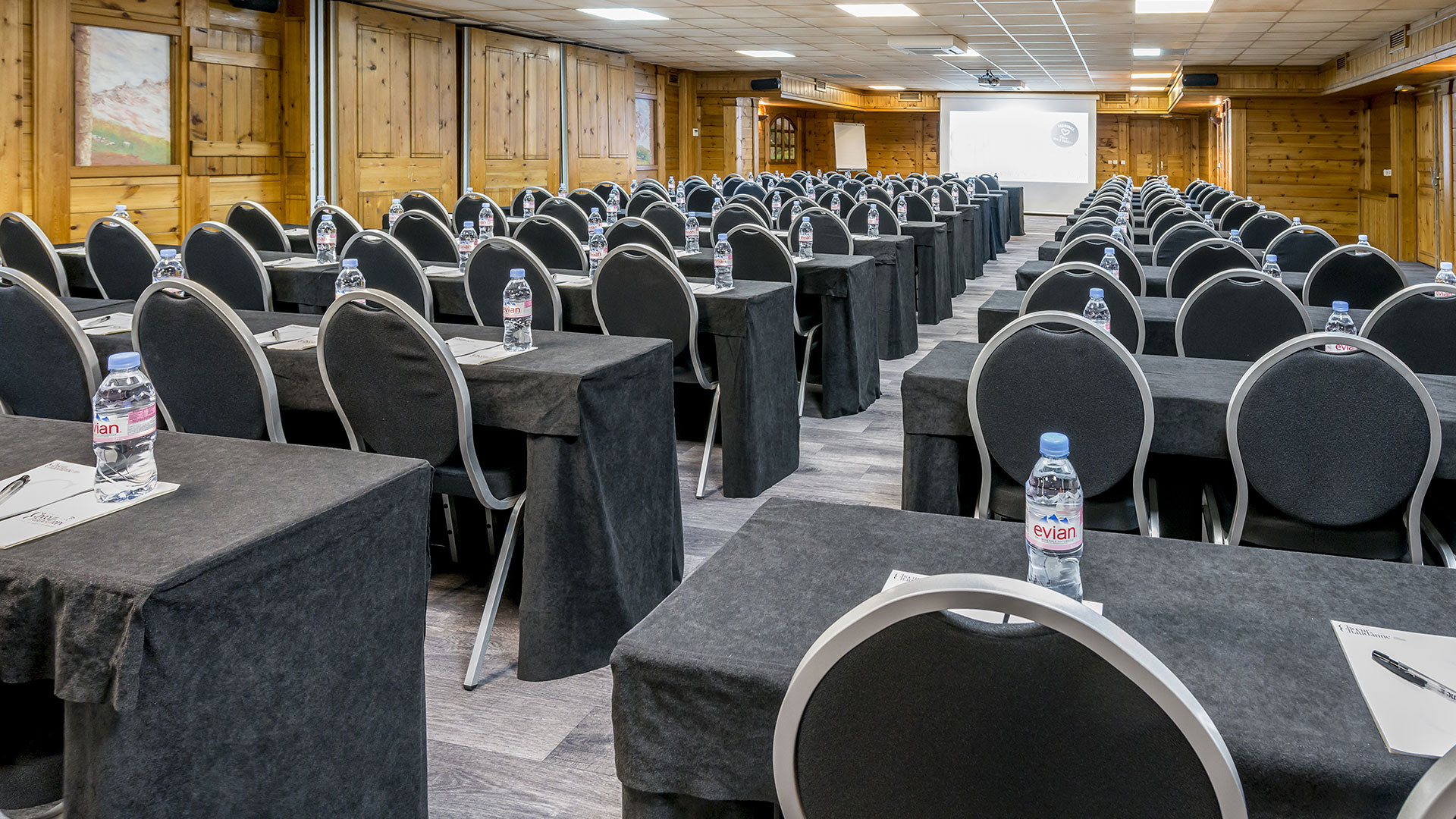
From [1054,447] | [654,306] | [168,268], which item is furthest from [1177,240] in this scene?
[1054,447]

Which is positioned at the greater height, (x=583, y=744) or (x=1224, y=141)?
(x=1224, y=141)

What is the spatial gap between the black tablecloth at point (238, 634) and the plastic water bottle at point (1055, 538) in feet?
3.61

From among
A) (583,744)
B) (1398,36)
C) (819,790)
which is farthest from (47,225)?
(1398,36)

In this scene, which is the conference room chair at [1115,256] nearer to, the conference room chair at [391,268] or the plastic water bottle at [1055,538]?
the conference room chair at [391,268]

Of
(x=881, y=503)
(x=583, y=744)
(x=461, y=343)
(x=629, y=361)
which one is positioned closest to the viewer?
(x=583, y=744)

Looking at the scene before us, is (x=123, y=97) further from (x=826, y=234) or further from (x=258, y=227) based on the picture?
(x=826, y=234)

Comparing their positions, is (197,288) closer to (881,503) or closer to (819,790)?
(819,790)

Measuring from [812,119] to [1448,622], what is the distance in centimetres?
2866

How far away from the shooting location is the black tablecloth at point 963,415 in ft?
9.21

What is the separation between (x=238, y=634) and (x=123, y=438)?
19.2 inches

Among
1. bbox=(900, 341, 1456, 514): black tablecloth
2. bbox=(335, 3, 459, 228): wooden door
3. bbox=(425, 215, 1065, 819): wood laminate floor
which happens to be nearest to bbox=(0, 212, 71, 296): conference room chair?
bbox=(425, 215, 1065, 819): wood laminate floor

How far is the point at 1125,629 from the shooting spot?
4.82ft

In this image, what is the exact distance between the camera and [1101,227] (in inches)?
271

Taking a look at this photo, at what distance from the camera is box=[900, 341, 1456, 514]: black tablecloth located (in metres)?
2.81
